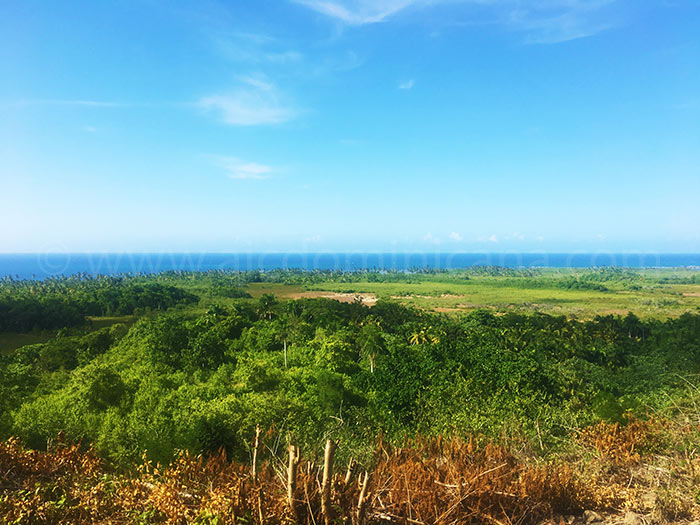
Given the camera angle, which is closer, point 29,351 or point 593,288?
point 29,351

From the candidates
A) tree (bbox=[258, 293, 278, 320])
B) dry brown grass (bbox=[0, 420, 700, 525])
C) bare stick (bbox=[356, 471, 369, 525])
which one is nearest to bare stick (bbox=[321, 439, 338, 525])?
dry brown grass (bbox=[0, 420, 700, 525])

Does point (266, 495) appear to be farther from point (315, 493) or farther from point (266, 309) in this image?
point (266, 309)

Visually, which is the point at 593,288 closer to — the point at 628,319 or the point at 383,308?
the point at 628,319

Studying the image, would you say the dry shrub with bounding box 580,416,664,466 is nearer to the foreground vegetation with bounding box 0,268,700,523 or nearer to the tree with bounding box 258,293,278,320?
the foreground vegetation with bounding box 0,268,700,523

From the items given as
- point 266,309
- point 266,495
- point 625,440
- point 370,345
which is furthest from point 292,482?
point 266,309

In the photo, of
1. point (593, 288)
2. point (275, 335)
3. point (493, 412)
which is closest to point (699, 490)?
point (493, 412)

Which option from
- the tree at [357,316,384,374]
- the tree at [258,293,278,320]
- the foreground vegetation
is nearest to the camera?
the foreground vegetation
